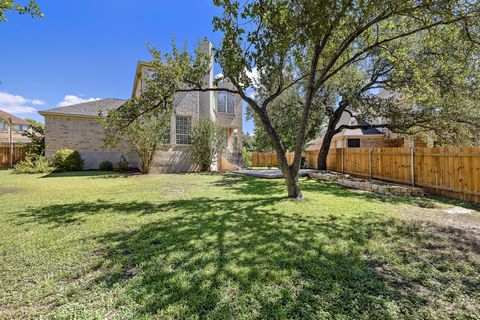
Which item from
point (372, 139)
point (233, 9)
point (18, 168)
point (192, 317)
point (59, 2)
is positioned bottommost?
point (192, 317)

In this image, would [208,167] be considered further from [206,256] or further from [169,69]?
[206,256]

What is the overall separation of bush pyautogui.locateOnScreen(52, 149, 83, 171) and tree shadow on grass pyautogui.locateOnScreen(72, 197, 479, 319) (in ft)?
50.1

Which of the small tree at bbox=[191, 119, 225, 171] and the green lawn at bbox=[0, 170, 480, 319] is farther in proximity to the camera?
the small tree at bbox=[191, 119, 225, 171]

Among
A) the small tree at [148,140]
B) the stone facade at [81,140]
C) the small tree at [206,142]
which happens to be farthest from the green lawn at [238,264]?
the stone facade at [81,140]

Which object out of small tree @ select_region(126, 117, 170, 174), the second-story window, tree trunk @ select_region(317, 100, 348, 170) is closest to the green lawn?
small tree @ select_region(126, 117, 170, 174)

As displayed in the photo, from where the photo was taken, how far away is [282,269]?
278 cm

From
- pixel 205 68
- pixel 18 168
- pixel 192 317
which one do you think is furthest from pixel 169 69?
pixel 18 168

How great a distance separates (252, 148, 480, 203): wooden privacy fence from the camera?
264 inches

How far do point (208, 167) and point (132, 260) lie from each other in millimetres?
13458

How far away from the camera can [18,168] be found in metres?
14.1

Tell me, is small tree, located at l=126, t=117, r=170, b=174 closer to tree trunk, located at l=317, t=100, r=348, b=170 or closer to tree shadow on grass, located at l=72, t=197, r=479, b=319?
tree trunk, located at l=317, t=100, r=348, b=170

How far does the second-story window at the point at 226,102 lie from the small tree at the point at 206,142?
3374 millimetres

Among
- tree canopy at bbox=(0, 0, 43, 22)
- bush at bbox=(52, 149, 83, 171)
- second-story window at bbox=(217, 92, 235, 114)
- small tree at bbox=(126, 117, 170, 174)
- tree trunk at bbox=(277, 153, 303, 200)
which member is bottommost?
tree trunk at bbox=(277, 153, 303, 200)

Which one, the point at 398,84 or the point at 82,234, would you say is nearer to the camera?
the point at 82,234
